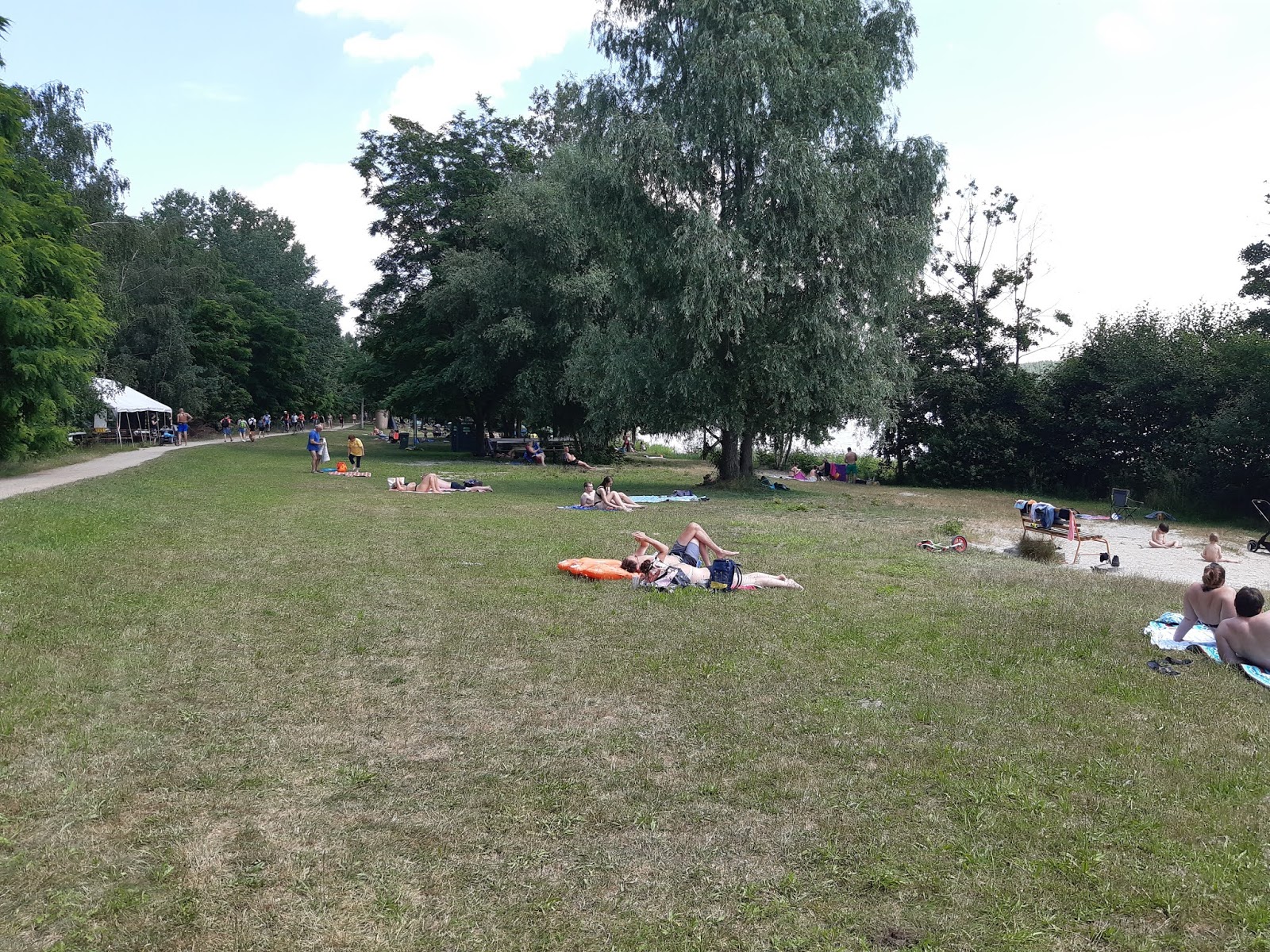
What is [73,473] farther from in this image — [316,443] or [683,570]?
[683,570]

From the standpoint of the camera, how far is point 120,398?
133ft

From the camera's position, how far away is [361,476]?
27453 mm

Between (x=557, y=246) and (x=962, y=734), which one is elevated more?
(x=557, y=246)

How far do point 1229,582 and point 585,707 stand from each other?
10585mm

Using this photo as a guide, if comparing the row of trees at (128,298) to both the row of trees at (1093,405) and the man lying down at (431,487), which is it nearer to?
the man lying down at (431,487)

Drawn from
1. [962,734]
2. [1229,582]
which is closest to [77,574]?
[962,734]

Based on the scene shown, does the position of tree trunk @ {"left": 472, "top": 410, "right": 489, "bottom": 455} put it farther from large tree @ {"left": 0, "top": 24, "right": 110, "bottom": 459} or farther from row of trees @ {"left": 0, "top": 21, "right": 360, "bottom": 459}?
large tree @ {"left": 0, "top": 24, "right": 110, "bottom": 459}

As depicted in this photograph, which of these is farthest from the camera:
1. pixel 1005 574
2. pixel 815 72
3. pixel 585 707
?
pixel 815 72

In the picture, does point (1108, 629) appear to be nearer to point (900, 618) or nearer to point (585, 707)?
point (900, 618)

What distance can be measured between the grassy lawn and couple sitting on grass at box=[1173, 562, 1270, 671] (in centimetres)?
48

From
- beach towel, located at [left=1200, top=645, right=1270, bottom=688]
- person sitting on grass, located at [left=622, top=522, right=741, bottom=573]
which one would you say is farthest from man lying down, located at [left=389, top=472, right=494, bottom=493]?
beach towel, located at [left=1200, top=645, right=1270, bottom=688]

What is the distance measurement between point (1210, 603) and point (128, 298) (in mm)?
48748

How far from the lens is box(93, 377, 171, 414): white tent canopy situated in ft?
119

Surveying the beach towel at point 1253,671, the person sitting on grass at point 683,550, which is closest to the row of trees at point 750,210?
the person sitting on grass at point 683,550
